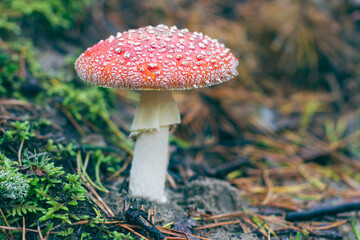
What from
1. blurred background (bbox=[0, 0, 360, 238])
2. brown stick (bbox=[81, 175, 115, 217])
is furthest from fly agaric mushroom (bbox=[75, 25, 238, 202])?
blurred background (bbox=[0, 0, 360, 238])

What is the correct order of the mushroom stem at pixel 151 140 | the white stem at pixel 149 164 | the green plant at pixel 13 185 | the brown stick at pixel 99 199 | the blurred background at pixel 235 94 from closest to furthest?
the green plant at pixel 13 185 → the brown stick at pixel 99 199 → the mushroom stem at pixel 151 140 → the white stem at pixel 149 164 → the blurred background at pixel 235 94

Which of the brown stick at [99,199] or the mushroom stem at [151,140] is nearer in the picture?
the brown stick at [99,199]

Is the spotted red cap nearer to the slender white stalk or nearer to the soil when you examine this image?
the slender white stalk

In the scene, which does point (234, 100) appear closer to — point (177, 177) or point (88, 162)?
point (177, 177)

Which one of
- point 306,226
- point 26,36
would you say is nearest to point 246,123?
point 306,226

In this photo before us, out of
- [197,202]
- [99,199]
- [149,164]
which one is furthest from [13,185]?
[197,202]

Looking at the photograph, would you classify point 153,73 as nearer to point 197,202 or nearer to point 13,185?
point 13,185

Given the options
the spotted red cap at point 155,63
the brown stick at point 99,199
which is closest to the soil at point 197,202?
the brown stick at point 99,199

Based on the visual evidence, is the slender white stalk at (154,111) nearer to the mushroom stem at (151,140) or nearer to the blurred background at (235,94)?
the mushroom stem at (151,140)
